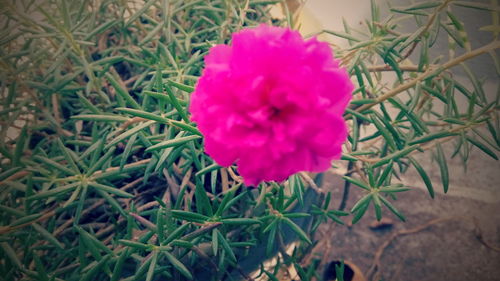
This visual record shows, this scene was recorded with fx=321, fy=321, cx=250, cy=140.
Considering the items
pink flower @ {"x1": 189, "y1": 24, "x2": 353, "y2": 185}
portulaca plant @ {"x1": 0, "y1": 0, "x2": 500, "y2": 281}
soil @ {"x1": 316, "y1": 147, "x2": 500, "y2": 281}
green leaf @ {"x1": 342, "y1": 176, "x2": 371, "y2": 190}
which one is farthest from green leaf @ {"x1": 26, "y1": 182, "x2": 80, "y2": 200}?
soil @ {"x1": 316, "y1": 147, "x2": 500, "y2": 281}

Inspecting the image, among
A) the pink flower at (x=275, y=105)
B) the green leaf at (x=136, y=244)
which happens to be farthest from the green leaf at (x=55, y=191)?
the pink flower at (x=275, y=105)

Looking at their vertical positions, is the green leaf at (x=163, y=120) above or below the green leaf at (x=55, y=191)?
above

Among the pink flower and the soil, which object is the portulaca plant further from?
the soil

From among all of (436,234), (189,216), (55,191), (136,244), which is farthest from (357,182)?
(436,234)

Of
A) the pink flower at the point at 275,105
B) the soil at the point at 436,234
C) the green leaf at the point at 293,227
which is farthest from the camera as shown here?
the soil at the point at 436,234

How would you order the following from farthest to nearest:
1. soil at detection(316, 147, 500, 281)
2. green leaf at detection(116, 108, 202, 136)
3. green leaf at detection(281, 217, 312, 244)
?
soil at detection(316, 147, 500, 281)
green leaf at detection(281, 217, 312, 244)
green leaf at detection(116, 108, 202, 136)

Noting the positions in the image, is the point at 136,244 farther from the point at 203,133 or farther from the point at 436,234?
the point at 436,234

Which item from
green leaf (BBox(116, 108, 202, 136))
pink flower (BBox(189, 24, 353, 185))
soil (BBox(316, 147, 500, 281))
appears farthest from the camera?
soil (BBox(316, 147, 500, 281))

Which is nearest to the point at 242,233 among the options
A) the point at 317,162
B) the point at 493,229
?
the point at 317,162

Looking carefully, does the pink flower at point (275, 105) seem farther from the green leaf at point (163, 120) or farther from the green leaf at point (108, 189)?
the green leaf at point (108, 189)
